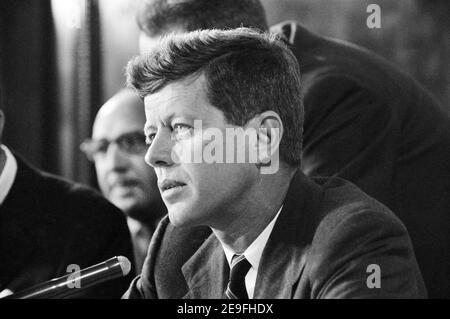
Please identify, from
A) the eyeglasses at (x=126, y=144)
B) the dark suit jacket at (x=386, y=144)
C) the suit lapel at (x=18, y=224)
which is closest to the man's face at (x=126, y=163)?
the eyeglasses at (x=126, y=144)

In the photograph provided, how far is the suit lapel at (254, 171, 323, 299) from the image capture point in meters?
1.13

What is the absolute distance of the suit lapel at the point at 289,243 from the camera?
44.7 inches

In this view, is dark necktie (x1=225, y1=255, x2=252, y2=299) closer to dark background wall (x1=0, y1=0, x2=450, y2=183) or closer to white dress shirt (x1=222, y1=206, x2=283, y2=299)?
white dress shirt (x1=222, y1=206, x2=283, y2=299)

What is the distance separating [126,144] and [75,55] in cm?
27

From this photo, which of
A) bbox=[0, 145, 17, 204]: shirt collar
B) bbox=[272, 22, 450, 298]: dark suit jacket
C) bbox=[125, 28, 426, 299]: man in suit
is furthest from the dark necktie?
bbox=[0, 145, 17, 204]: shirt collar

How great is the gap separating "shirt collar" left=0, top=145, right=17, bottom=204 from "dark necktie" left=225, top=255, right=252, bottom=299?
0.69 meters

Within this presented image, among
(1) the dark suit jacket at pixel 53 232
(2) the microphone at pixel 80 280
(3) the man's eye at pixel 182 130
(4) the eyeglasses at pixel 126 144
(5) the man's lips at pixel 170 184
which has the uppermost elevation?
(3) the man's eye at pixel 182 130

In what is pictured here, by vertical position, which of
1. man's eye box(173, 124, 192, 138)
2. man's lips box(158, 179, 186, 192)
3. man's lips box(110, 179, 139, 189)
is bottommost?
man's lips box(110, 179, 139, 189)

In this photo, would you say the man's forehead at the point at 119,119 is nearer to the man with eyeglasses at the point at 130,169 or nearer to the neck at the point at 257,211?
the man with eyeglasses at the point at 130,169

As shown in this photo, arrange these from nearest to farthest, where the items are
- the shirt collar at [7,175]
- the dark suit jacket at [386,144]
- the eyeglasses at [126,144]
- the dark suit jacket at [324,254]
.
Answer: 1. the dark suit jacket at [324,254]
2. the dark suit jacket at [386,144]
3. the shirt collar at [7,175]
4. the eyeglasses at [126,144]

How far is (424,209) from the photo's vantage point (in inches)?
59.9

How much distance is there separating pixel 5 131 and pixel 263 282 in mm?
967
